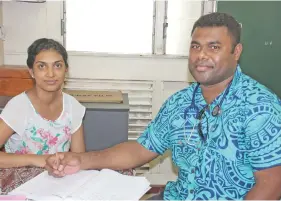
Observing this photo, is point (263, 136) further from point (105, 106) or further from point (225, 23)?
point (105, 106)

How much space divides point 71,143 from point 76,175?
1.74ft

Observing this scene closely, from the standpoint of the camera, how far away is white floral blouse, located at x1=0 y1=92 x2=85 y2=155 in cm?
167

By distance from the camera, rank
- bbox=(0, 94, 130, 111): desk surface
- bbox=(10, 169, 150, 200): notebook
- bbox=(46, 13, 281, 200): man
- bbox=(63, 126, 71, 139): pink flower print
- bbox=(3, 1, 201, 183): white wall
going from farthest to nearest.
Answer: bbox=(3, 1, 201, 183): white wall, bbox=(0, 94, 130, 111): desk surface, bbox=(63, 126, 71, 139): pink flower print, bbox=(46, 13, 281, 200): man, bbox=(10, 169, 150, 200): notebook

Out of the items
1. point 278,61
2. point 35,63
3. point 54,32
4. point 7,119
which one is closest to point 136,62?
point 54,32

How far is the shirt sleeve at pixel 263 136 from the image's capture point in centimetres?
121

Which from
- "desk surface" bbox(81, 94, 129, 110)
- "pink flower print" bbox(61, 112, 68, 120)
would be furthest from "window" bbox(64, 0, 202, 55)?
"pink flower print" bbox(61, 112, 68, 120)

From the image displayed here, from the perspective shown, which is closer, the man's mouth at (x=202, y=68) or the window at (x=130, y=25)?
the man's mouth at (x=202, y=68)

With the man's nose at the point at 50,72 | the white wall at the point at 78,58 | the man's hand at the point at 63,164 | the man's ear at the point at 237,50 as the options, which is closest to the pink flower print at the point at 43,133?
the man's nose at the point at 50,72

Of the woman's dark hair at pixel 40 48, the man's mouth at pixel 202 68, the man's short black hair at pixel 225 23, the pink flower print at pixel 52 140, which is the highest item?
the man's short black hair at pixel 225 23

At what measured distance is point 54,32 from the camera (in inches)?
120

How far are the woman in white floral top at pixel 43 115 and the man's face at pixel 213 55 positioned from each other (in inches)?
28.0

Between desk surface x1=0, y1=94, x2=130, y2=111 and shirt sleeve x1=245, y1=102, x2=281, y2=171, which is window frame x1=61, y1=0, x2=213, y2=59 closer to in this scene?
desk surface x1=0, y1=94, x2=130, y2=111

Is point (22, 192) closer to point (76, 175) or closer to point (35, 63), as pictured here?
point (76, 175)

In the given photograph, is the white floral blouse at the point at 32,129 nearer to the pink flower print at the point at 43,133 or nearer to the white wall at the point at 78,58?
the pink flower print at the point at 43,133
